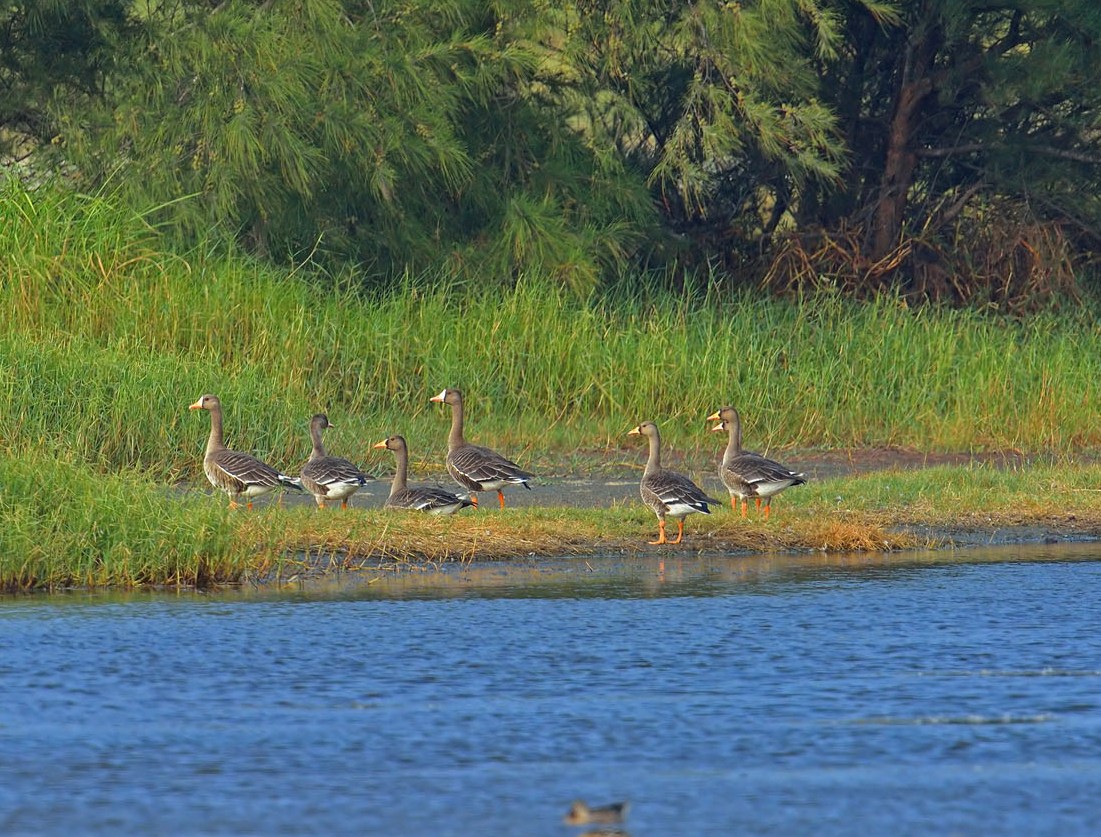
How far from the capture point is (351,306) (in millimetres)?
20484

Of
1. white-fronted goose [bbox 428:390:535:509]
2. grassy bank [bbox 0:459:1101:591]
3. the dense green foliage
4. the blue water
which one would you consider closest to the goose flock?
white-fronted goose [bbox 428:390:535:509]

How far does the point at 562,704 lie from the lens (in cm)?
898

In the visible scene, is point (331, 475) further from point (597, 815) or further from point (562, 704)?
point (597, 815)

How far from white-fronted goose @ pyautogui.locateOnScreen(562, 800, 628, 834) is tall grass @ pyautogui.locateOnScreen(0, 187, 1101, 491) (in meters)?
9.77

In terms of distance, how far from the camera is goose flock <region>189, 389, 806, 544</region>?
43.2ft

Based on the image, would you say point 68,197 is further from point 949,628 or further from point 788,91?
point 949,628

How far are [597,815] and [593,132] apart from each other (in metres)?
18.5

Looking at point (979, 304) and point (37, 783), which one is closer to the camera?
point (37, 783)

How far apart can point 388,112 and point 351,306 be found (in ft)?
9.01

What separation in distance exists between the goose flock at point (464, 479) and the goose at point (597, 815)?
19.8 feet

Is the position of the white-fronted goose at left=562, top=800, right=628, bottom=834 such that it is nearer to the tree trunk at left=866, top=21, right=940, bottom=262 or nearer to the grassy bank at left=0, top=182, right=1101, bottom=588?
the grassy bank at left=0, top=182, right=1101, bottom=588

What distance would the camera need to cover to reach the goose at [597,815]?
696 centimetres

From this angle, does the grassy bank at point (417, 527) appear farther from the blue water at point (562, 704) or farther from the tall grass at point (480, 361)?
the tall grass at point (480, 361)

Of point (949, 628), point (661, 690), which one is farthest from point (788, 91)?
point (661, 690)
